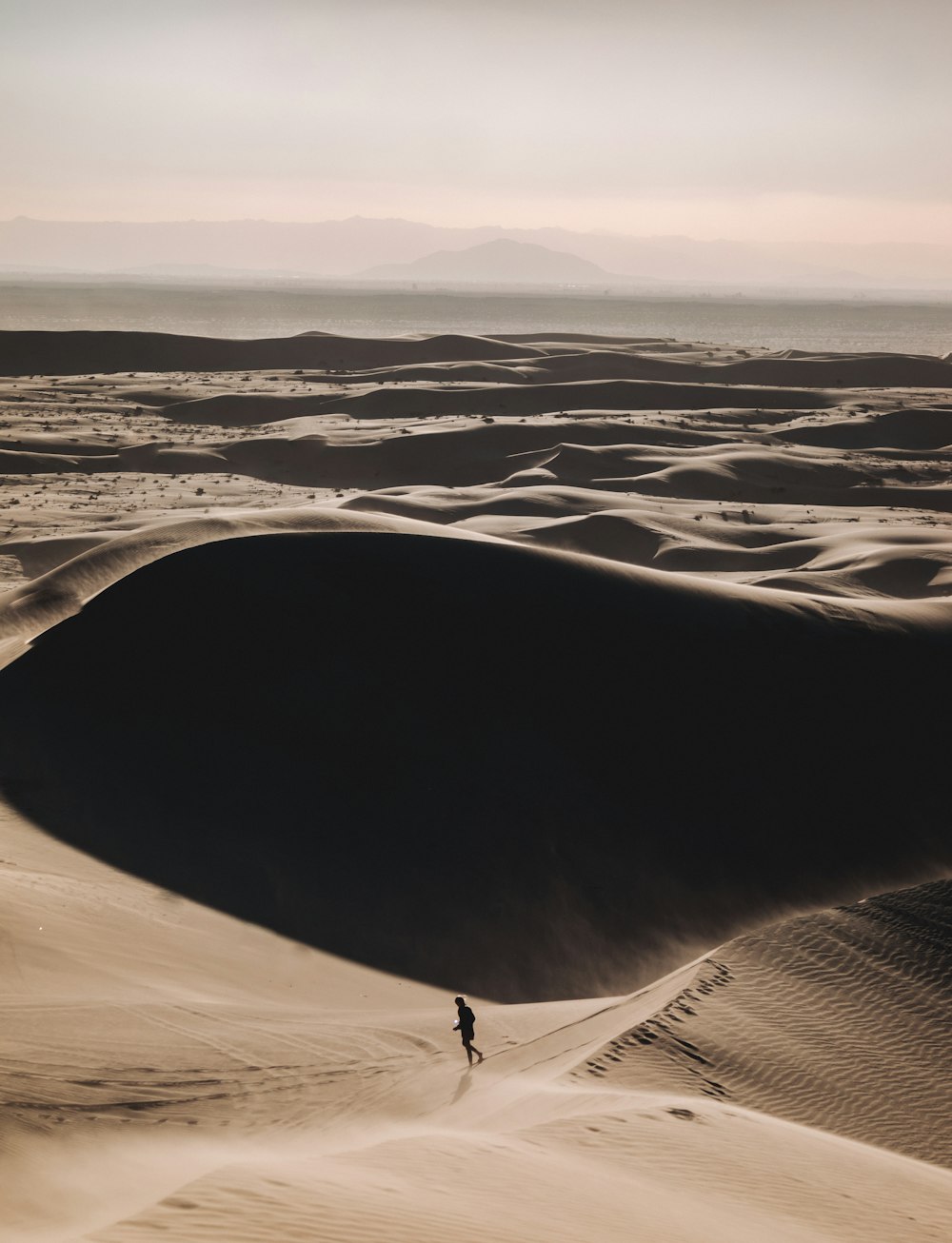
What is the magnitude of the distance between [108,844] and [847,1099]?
661cm

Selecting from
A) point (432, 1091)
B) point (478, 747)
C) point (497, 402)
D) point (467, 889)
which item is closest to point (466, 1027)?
point (432, 1091)

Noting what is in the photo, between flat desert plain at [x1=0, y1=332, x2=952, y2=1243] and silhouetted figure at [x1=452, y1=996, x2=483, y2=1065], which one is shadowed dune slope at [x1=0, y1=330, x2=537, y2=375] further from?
silhouetted figure at [x1=452, y1=996, x2=483, y2=1065]

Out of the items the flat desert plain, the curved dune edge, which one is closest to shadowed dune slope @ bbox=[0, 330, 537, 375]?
the flat desert plain

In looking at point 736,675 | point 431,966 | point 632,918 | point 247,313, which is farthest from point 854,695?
point 247,313

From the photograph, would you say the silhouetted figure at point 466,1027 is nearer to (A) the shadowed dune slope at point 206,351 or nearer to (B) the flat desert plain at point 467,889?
(B) the flat desert plain at point 467,889

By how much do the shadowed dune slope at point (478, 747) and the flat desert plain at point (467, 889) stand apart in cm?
5

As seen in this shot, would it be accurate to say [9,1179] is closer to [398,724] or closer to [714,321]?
[398,724]

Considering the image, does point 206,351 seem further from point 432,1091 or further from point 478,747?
point 432,1091

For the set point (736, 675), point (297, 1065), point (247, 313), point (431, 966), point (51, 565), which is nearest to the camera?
point (297, 1065)

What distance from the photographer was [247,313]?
15062 cm

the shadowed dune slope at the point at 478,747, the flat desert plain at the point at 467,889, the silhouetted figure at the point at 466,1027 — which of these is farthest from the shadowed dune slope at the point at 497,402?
the silhouetted figure at the point at 466,1027

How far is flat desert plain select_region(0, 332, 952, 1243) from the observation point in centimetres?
576

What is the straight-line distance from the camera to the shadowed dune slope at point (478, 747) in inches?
425

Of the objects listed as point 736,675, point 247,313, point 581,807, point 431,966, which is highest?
point 247,313
